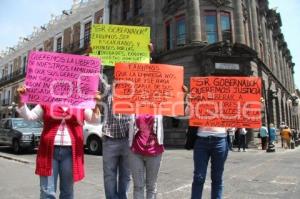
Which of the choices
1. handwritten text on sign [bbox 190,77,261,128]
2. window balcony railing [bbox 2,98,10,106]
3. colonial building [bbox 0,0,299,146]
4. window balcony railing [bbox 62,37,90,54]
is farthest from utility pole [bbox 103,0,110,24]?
handwritten text on sign [bbox 190,77,261,128]

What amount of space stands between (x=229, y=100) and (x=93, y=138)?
1001cm

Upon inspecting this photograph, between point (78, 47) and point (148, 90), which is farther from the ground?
point (78, 47)

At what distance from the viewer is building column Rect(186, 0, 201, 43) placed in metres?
24.1

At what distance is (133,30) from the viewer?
581cm

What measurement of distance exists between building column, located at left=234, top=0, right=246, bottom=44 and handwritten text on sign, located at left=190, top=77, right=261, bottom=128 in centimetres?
2001

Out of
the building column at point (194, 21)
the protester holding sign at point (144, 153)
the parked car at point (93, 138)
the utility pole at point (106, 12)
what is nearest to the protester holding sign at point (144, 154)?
the protester holding sign at point (144, 153)

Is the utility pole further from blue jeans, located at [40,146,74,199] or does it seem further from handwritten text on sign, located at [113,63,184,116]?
blue jeans, located at [40,146,74,199]

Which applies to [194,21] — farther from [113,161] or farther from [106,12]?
[113,161]

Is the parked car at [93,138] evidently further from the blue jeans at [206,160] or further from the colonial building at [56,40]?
the colonial building at [56,40]

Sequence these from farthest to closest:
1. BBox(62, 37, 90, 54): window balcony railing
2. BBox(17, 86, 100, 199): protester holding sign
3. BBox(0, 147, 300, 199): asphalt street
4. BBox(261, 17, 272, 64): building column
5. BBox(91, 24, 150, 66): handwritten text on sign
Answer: BBox(62, 37, 90, 54): window balcony railing → BBox(261, 17, 272, 64): building column → BBox(0, 147, 300, 199): asphalt street → BBox(91, 24, 150, 66): handwritten text on sign → BBox(17, 86, 100, 199): protester holding sign

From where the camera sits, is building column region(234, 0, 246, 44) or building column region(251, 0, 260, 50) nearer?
building column region(234, 0, 246, 44)

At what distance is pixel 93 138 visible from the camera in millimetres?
14867

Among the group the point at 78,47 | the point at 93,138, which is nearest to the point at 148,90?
the point at 93,138

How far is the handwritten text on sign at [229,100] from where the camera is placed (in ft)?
17.8
